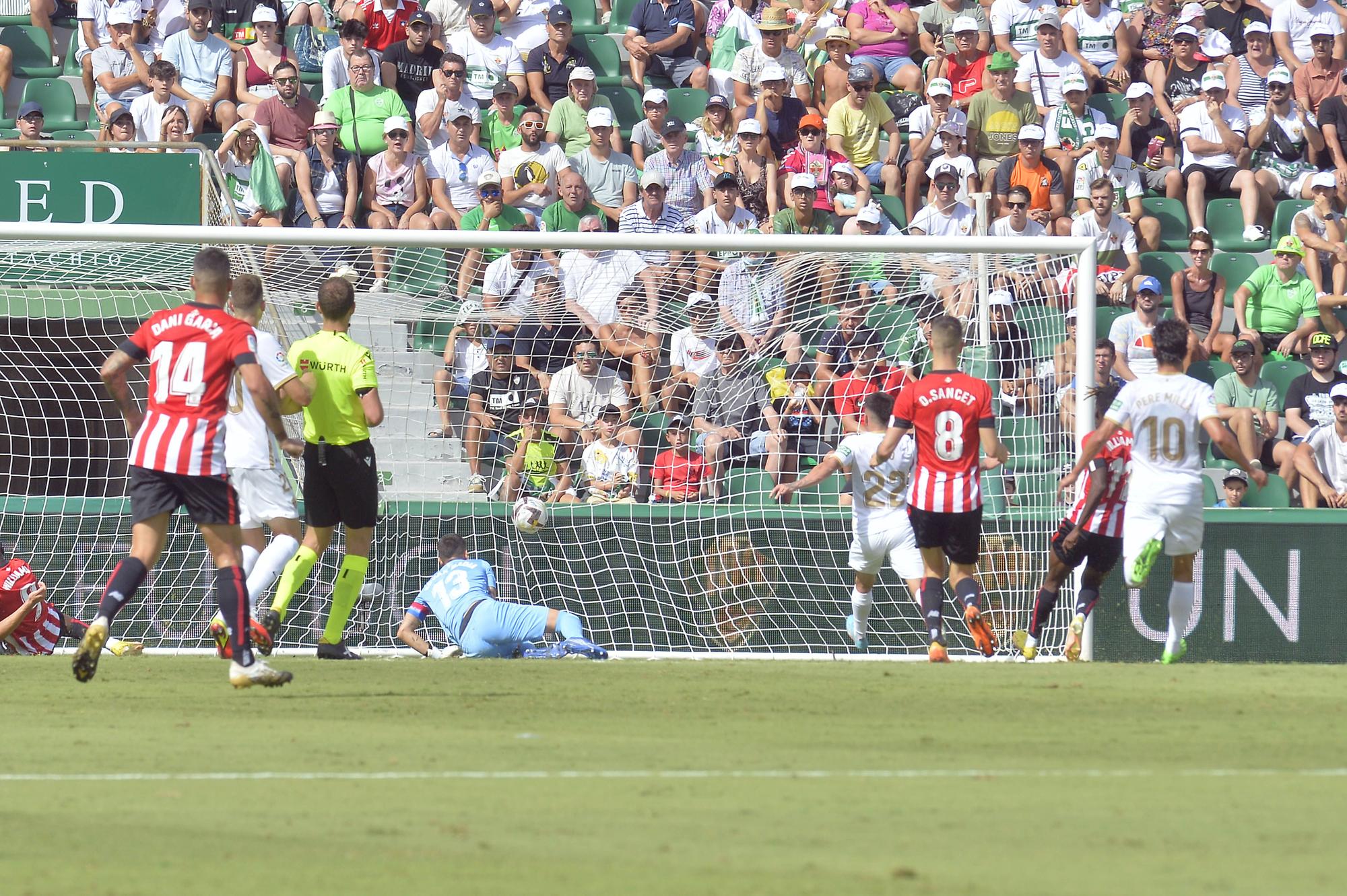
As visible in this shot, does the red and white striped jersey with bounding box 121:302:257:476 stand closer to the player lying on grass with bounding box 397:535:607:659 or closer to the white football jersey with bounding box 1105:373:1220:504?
the player lying on grass with bounding box 397:535:607:659

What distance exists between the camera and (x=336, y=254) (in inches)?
518

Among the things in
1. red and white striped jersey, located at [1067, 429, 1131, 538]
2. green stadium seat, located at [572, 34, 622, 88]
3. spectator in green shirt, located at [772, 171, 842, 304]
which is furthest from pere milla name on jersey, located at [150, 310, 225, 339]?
green stadium seat, located at [572, 34, 622, 88]

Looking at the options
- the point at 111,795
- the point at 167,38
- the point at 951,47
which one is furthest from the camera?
the point at 951,47

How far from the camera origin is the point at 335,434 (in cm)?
1006

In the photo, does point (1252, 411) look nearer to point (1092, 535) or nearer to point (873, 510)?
point (1092, 535)

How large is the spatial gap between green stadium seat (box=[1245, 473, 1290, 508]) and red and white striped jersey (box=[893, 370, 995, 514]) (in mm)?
4125

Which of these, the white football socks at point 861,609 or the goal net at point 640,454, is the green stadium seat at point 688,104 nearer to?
the goal net at point 640,454

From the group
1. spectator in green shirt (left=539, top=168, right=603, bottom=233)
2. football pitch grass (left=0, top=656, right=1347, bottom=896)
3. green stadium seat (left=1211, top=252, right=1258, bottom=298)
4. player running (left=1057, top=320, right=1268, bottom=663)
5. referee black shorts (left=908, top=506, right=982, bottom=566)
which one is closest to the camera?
football pitch grass (left=0, top=656, right=1347, bottom=896)

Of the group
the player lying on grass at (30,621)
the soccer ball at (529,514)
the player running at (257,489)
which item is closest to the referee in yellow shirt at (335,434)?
the player running at (257,489)

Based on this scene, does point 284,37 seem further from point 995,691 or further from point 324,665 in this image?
point 995,691

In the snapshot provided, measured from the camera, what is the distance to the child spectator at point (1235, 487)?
44.9 feet

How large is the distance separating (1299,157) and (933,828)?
1401cm

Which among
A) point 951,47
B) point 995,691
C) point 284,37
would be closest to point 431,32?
point 284,37

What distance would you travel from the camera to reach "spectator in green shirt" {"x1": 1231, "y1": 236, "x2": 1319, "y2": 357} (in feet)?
51.8
